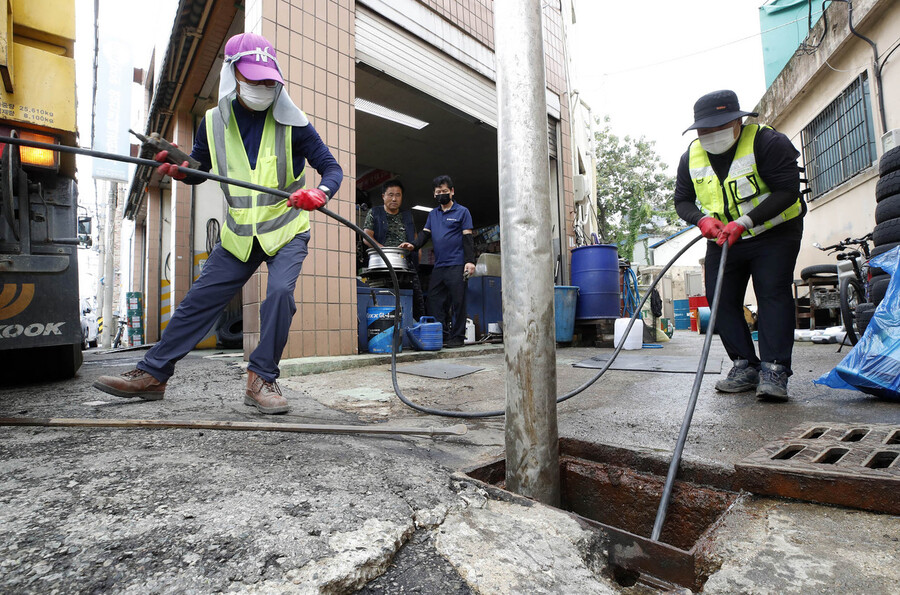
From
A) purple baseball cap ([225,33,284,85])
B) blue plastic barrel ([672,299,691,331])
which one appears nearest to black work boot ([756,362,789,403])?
purple baseball cap ([225,33,284,85])

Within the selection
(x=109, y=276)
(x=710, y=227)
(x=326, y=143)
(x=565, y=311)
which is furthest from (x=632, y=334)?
(x=109, y=276)

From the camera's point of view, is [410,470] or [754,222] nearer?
[410,470]

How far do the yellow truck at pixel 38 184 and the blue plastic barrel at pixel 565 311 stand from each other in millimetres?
4566

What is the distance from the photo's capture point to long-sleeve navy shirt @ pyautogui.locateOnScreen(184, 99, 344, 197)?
221 cm

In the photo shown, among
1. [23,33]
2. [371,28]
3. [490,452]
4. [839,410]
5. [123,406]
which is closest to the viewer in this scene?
[490,452]

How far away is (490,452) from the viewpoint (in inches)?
58.5

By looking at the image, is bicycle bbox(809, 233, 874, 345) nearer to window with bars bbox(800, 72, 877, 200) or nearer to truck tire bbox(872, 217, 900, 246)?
truck tire bbox(872, 217, 900, 246)

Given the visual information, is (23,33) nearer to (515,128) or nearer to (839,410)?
(515,128)

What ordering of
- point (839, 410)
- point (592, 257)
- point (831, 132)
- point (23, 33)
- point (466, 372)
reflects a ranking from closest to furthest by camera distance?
1. point (839, 410)
2. point (23, 33)
3. point (466, 372)
4. point (592, 257)
5. point (831, 132)

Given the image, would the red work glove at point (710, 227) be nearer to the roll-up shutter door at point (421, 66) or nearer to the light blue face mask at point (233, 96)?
the light blue face mask at point (233, 96)

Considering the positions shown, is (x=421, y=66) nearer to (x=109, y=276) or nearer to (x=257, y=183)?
(x=257, y=183)

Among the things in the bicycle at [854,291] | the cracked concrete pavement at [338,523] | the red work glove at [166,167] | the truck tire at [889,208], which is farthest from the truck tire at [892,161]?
the red work glove at [166,167]

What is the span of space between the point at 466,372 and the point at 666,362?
1721 mm

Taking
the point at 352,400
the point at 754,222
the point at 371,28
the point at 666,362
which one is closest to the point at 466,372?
the point at 352,400
